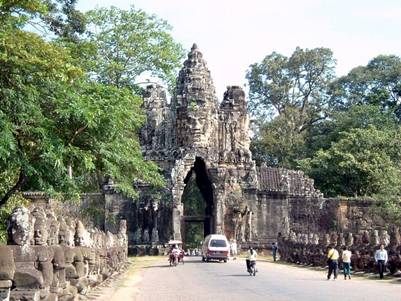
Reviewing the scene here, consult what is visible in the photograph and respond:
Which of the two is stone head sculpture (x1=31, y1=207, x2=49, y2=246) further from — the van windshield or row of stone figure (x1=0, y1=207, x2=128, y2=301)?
the van windshield

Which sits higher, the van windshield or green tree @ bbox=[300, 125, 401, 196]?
green tree @ bbox=[300, 125, 401, 196]

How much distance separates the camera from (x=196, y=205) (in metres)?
67.1

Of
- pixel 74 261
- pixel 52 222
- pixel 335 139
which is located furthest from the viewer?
pixel 335 139

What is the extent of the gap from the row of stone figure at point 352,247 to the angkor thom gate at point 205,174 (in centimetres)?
901

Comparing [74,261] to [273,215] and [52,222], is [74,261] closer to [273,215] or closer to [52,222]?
[52,222]

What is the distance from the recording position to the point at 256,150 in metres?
72.5

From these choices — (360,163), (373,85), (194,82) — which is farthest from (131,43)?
(373,85)

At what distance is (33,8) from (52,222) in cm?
679

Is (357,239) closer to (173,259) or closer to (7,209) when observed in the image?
(173,259)

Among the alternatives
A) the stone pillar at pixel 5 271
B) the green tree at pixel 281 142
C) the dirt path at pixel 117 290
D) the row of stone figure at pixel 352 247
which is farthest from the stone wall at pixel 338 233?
the stone pillar at pixel 5 271

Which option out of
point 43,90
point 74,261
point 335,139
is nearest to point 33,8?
point 43,90

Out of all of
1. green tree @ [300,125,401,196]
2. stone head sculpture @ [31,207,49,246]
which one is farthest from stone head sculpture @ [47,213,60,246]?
green tree @ [300,125,401,196]

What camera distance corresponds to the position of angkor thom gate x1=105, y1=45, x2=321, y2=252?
50.1 meters

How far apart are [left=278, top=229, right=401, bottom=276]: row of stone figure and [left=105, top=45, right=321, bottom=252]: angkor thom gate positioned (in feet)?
29.5
